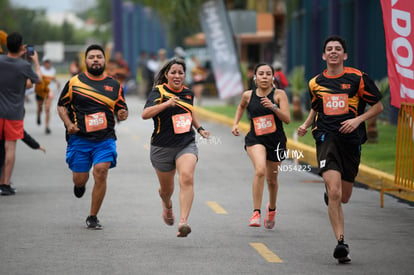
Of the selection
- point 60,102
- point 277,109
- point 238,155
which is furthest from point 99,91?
point 238,155

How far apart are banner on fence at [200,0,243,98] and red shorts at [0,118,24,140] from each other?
17534 millimetres

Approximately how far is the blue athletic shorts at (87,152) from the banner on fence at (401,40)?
333 centimetres

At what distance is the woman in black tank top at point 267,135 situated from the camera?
1038 centimetres

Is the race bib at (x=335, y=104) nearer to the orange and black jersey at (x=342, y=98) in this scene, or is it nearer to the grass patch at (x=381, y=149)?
the orange and black jersey at (x=342, y=98)

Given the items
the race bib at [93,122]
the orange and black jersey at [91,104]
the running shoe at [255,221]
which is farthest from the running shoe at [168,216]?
the race bib at [93,122]

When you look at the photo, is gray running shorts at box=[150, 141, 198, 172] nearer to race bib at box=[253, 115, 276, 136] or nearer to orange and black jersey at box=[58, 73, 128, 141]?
orange and black jersey at box=[58, 73, 128, 141]

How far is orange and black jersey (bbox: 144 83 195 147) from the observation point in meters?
9.61

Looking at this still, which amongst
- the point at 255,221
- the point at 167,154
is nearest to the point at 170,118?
the point at 167,154

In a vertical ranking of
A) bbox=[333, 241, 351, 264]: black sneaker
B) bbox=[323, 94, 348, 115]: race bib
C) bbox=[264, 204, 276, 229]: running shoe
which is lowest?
bbox=[264, 204, 276, 229]: running shoe

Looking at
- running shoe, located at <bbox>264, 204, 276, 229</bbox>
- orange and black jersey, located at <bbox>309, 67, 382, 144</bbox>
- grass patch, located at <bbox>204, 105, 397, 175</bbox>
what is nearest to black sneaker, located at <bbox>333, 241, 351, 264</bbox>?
orange and black jersey, located at <bbox>309, 67, 382, 144</bbox>

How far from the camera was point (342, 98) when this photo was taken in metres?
8.94

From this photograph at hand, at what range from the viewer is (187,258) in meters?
8.56

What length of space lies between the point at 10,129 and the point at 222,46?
707 inches

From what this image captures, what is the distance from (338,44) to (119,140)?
45.9ft
